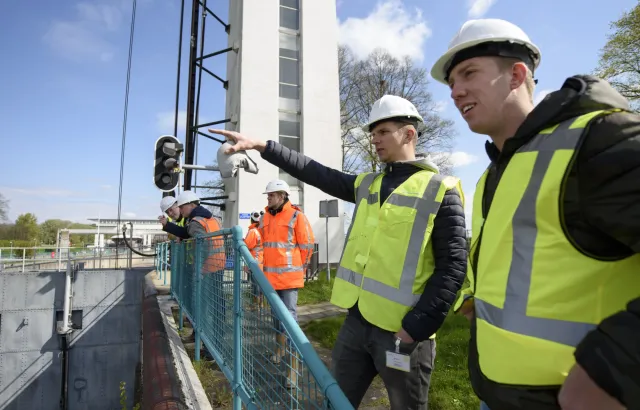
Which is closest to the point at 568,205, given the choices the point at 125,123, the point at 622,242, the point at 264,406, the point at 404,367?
the point at 622,242

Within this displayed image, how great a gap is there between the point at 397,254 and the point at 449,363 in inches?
131

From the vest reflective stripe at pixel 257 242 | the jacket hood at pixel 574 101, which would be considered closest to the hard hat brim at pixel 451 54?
the jacket hood at pixel 574 101

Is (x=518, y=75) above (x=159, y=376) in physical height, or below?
above

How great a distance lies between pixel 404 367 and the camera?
1840mm

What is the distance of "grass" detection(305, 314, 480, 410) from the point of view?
3.68 m

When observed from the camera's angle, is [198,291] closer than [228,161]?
No

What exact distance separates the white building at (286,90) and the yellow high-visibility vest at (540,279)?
13.5 metres

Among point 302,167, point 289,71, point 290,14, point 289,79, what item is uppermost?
point 290,14

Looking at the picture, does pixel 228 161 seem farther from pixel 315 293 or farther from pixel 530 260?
pixel 315 293

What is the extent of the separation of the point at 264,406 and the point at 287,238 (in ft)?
8.99

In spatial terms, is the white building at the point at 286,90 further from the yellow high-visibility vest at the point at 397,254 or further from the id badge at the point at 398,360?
the id badge at the point at 398,360

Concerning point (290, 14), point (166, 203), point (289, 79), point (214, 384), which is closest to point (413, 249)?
point (214, 384)

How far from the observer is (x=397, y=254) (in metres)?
2.01

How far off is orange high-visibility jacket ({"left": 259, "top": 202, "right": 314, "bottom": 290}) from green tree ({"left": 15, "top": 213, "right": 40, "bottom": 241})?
193 ft
